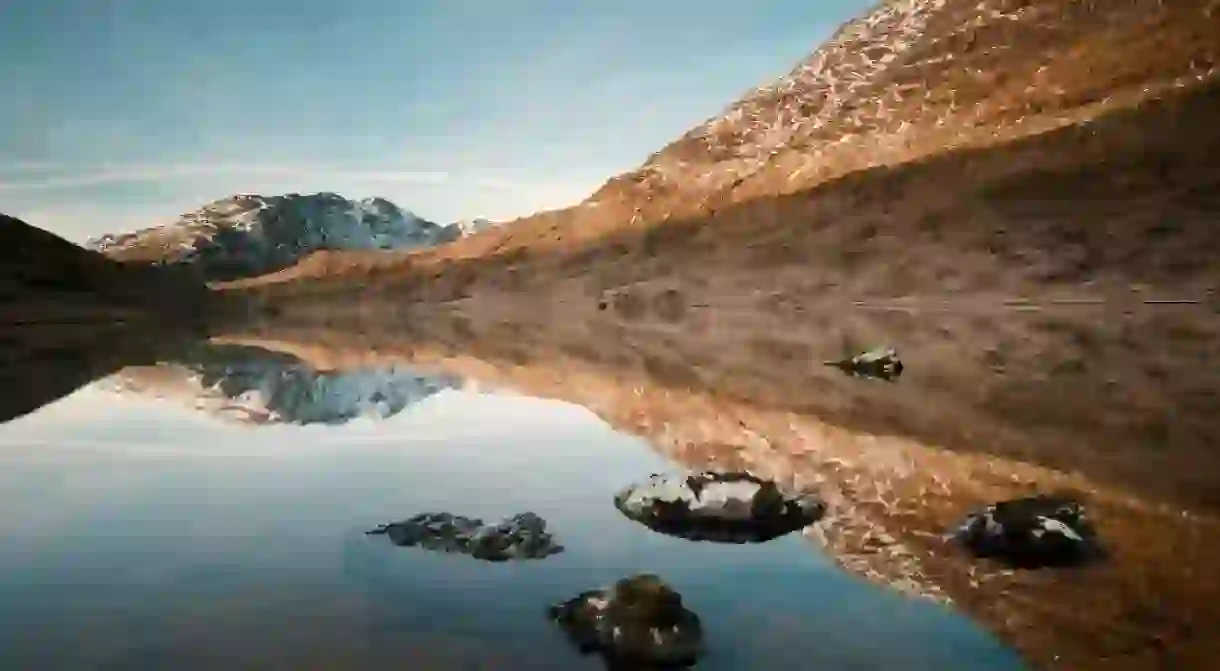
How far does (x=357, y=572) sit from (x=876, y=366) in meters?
21.5

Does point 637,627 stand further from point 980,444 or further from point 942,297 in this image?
point 942,297

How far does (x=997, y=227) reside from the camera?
2744 inches

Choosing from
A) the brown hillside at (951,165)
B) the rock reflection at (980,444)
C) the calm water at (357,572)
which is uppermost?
the brown hillside at (951,165)

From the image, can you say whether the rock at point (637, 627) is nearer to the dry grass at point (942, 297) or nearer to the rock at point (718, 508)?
the dry grass at point (942, 297)

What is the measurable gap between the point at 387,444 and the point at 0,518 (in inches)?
259

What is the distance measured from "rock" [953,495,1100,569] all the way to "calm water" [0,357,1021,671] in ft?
5.65

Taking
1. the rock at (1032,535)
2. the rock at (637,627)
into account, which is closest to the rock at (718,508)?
the rock at (1032,535)

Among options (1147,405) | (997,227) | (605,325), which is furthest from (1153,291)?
(1147,405)

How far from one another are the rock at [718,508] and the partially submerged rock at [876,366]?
1672 cm

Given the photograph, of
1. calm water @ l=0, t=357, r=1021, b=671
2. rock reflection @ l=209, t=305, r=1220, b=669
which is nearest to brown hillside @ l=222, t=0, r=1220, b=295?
rock reflection @ l=209, t=305, r=1220, b=669

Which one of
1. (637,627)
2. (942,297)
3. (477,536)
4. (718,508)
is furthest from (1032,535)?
(942,297)

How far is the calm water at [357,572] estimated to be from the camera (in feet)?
23.7

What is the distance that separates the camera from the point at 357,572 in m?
9.18

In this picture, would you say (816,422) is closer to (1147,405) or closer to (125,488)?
(1147,405)
